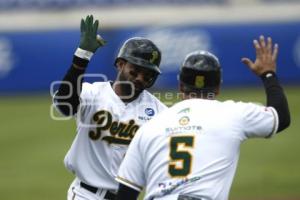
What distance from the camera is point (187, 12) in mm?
24141

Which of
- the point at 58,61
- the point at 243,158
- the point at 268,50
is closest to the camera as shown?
the point at 268,50

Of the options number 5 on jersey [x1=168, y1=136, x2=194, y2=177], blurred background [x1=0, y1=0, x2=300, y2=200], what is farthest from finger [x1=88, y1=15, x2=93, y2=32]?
blurred background [x1=0, y1=0, x2=300, y2=200]

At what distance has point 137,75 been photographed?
22.1 feet

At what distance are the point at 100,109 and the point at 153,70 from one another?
0.61 metres

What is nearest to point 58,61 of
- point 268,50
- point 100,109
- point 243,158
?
point 243,158

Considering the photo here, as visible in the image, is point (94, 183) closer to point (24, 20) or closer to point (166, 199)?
point (166, 199)

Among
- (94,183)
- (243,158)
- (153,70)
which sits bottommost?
(243,158)

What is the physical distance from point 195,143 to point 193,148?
1.5 inches

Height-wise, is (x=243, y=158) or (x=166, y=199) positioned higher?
(x=166, y=199)

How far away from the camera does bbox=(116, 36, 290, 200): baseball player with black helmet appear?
521 centimetres

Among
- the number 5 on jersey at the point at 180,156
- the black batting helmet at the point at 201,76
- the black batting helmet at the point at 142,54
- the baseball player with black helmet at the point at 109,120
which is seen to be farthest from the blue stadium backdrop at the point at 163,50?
the number 5 on jersey at the point at 180,156

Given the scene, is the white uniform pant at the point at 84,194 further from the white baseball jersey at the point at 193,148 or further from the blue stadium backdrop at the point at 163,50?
the blue stadium backdrop at the point at 163,50

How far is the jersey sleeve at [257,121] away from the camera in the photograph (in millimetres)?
5301

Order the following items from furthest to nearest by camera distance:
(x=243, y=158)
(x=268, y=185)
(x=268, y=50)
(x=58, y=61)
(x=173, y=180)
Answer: (x=58, y=61), (x=243, y=158), (x=268, y=185), (x=268, y=50), (x=173, y=180)
